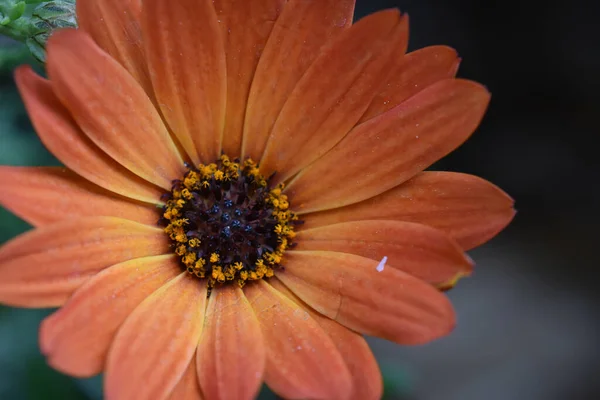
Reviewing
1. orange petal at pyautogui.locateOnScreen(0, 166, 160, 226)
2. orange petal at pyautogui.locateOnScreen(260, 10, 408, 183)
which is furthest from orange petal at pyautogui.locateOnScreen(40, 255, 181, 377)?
orange petal at pyautogui.locateOnScreen(260, 10, 408, 183)

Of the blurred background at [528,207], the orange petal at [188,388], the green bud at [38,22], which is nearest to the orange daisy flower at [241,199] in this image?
the orange petal at [188,388]

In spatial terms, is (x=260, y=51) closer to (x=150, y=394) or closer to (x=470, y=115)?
(x=470, y=115)

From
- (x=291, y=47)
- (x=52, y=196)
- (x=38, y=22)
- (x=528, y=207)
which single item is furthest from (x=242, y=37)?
(x=528, y=207)

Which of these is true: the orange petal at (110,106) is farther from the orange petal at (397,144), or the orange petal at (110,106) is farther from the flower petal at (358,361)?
the flower petal at (358,361)

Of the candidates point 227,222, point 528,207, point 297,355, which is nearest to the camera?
point 297,355

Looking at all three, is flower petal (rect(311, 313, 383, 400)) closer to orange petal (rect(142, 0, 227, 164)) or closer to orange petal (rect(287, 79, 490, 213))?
orange petal (rect(287, 79, 490, 213))

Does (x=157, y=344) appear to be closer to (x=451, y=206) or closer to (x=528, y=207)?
(x=451, y=206)
